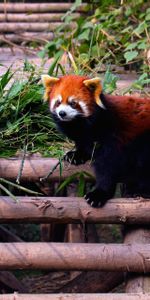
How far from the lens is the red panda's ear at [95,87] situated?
388cm

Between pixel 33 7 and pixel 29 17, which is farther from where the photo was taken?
pixel 33 7

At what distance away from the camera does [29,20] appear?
892cm

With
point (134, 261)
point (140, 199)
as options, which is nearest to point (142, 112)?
point (140, 199)

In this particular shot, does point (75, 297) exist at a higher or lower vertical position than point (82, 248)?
lower

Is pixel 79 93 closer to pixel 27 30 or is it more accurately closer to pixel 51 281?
pixel 51 281

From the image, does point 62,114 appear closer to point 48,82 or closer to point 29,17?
point 48,82

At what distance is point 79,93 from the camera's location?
12.8ft

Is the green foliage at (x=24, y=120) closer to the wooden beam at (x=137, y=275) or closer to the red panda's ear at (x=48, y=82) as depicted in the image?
the red panda's ear at (x=48, y=82)

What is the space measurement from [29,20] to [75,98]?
522 cm

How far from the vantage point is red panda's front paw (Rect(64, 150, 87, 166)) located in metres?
4.18

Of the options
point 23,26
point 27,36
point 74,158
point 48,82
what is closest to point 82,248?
point 74,158

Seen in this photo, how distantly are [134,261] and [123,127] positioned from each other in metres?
0.71

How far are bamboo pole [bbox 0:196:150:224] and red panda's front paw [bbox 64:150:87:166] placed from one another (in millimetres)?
308

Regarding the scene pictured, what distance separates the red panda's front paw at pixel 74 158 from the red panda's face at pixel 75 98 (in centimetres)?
32
